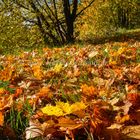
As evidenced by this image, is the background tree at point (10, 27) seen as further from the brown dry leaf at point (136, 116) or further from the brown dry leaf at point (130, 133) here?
the brown dry leaf at point (130, 133)

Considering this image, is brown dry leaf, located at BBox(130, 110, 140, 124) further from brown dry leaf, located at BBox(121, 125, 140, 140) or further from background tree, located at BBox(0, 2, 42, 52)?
background tree, located at BBox(0, 2, 42, 52)

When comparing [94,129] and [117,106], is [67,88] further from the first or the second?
[94,129]

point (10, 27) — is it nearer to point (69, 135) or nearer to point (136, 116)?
point (136, 116)

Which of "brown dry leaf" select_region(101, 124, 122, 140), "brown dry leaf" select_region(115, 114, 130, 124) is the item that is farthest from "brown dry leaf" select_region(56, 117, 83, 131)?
"brown dry leaf" select_region(115, 114, 130, 124)

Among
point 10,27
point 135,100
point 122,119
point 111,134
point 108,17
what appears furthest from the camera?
point 108,17

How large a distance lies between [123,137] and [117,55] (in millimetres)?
3030

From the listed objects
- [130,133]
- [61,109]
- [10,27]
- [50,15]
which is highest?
[50,15]

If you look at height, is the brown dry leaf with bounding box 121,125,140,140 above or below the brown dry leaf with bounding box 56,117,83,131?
below

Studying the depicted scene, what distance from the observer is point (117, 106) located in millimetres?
2127

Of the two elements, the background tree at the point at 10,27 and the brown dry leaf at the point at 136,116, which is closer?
the brown dry leaf at the point at 136,116

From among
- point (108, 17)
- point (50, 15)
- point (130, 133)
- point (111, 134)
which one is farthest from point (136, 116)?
point (108, 17)

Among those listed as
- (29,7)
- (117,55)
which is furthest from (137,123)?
(29,7)

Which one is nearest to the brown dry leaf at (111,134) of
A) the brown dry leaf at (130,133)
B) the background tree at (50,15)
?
the brown dry leaf at (130,133)

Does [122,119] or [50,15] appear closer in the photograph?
[122,119]
